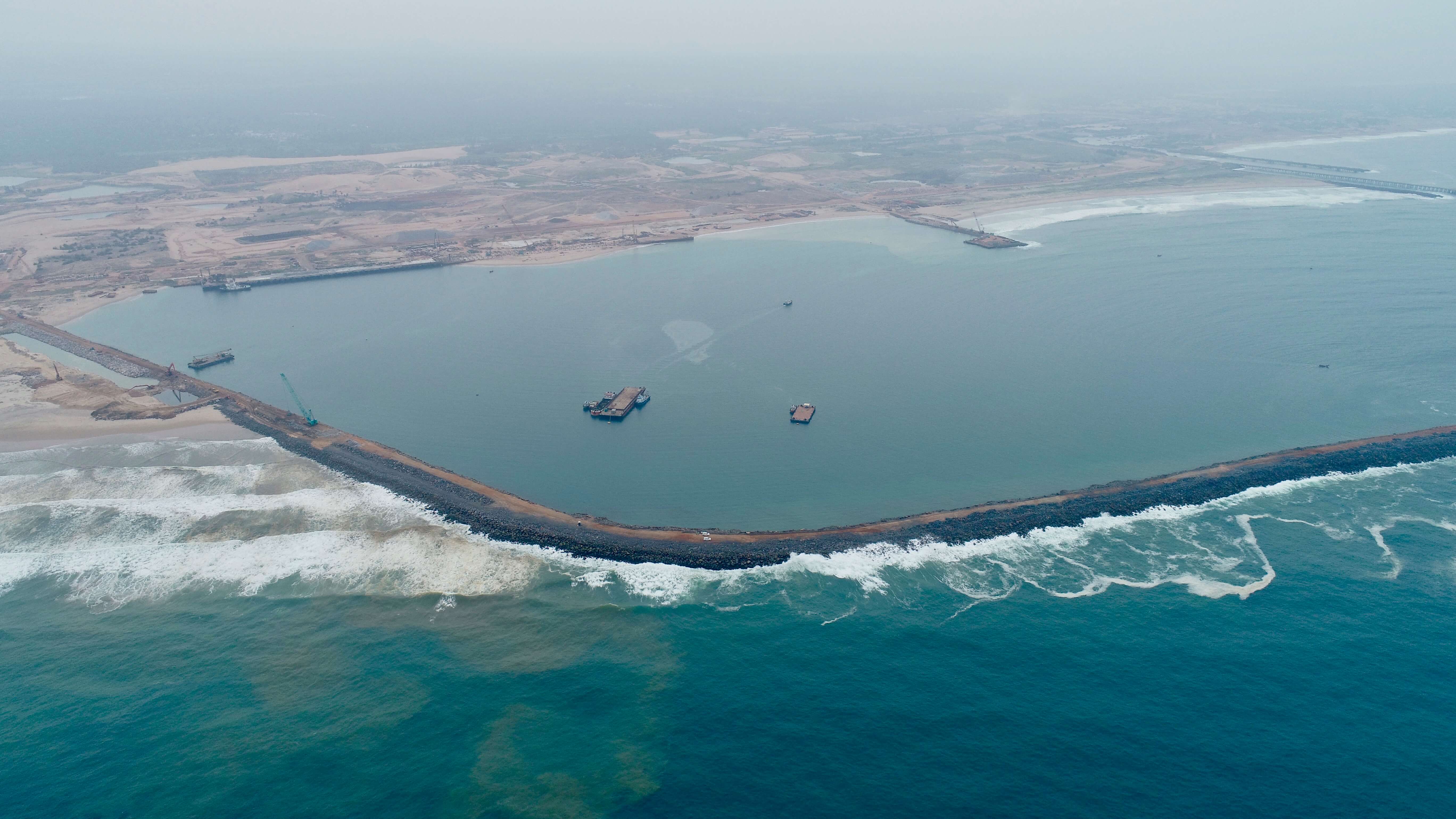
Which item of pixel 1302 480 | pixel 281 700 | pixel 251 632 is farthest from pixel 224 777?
pixel 1302 480

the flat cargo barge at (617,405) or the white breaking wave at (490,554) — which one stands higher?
the flat cargo barge at (617,405)

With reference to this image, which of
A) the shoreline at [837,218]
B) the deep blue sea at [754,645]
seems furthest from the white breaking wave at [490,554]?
the shoreline at [837,218]

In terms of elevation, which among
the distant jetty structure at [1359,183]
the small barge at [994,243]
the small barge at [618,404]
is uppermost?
the distant jetty structure at [1359,183]

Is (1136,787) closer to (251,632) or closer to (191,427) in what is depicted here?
(251,632)

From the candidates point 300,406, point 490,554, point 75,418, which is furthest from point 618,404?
point 75,418

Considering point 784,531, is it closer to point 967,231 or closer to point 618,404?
point 618,404

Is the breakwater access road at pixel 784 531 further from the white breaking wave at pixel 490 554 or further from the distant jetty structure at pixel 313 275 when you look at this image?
the distant jetty structure at pixel 313 275
